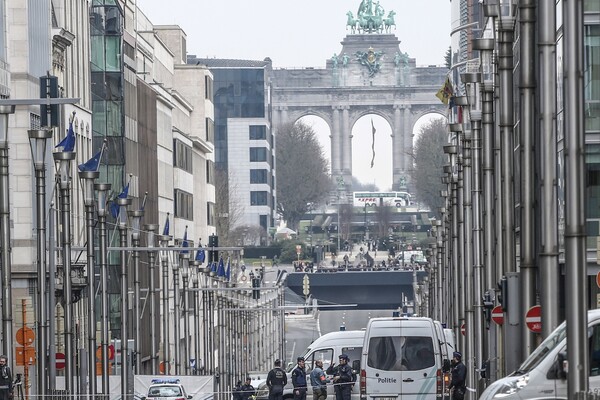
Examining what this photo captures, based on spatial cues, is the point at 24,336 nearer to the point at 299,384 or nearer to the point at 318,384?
the point at 299,384

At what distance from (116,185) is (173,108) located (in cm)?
3211

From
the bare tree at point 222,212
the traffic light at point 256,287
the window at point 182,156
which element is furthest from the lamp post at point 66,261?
the bare tree at point 222,212

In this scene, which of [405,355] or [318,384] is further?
[318,384]

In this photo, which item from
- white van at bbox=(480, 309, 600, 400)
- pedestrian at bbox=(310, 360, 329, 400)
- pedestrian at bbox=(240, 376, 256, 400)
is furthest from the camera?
pedestrian at bbox=(240, 376, 256, 400)

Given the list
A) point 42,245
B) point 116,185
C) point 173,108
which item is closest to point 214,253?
point 116,185

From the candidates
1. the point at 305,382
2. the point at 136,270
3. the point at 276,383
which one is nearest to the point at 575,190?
the point at 276,383

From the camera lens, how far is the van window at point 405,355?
1863 inches

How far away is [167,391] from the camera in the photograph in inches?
2217

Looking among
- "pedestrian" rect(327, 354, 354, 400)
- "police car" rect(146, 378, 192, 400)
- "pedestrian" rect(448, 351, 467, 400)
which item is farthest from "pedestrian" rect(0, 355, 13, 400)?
"police car" rect(146, 378, 192, 400)

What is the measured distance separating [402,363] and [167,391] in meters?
10.9

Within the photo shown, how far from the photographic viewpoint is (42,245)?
49719mm

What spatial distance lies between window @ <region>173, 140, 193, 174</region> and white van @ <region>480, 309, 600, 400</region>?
95.7 metres

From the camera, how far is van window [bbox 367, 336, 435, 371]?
47312mm

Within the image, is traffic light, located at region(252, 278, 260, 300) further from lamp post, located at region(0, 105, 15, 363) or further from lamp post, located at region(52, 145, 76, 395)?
lamp post, located at region(0, 105, 15, 363)
